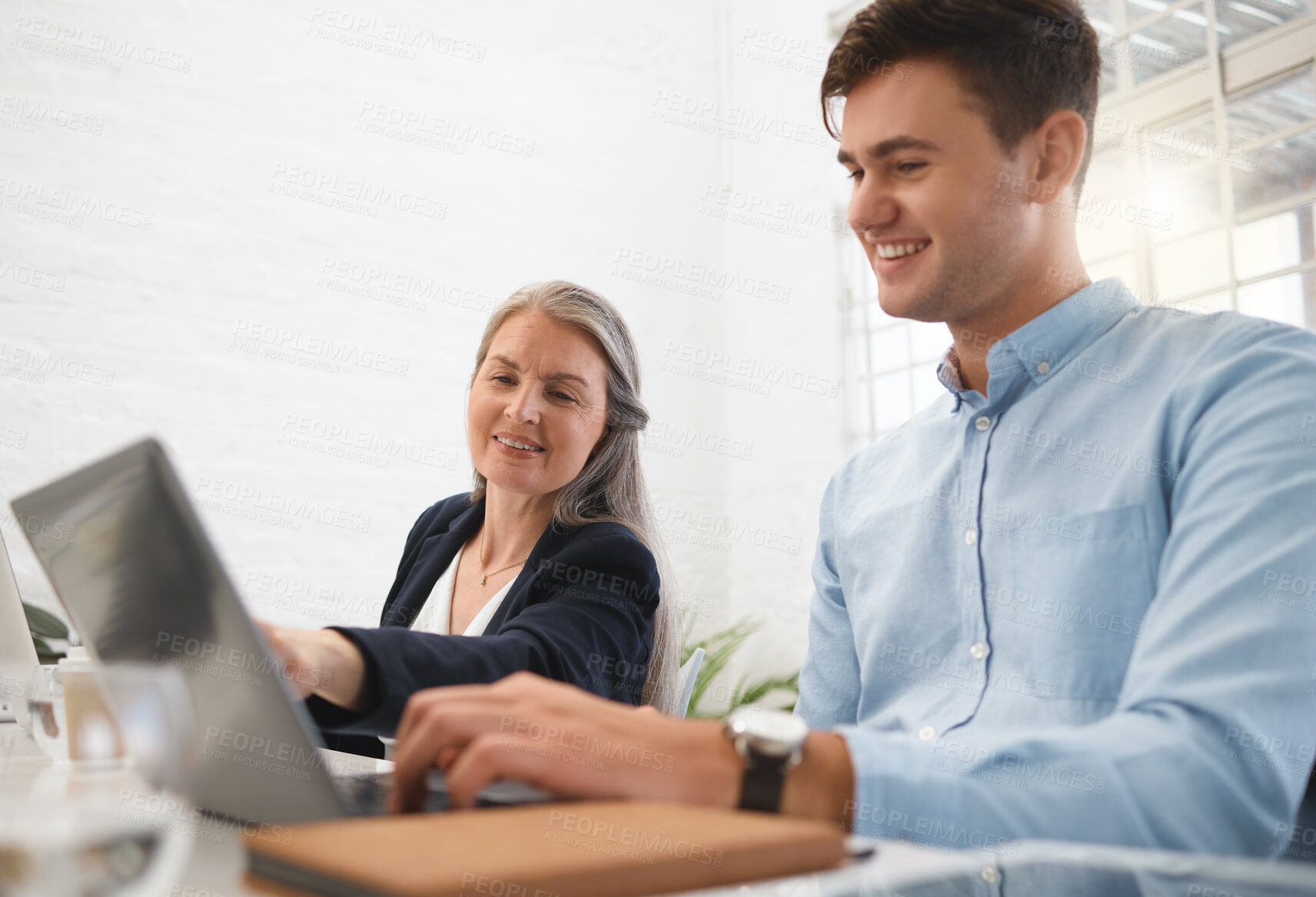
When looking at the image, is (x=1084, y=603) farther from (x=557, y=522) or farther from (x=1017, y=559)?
(x=557, y=522)

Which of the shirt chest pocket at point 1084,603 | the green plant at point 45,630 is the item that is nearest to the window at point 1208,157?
the shirt chest pocket at point 1084,603

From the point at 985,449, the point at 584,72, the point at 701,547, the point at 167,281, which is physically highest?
the point at 584,72

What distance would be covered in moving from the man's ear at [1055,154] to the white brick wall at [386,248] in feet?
8.35

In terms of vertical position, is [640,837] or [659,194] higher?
[659,194]

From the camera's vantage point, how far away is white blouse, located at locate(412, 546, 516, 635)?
5.24ft

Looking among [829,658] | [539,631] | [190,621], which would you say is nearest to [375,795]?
[190,621]

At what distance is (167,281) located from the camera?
11.7ft

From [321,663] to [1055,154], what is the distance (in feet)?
3.38

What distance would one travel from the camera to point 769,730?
0.64 metres

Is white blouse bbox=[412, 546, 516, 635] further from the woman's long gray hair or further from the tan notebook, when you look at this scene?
the tan notebook

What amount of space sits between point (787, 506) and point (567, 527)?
3107mm

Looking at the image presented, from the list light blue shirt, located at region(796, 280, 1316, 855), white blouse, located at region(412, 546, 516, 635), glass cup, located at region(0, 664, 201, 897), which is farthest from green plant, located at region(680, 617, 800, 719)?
glass cup, located at region(0, 664, 201, 897)

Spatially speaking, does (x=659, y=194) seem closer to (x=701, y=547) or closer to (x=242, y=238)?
(x=701, y=547)

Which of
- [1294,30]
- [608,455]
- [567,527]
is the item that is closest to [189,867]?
[567,527]
